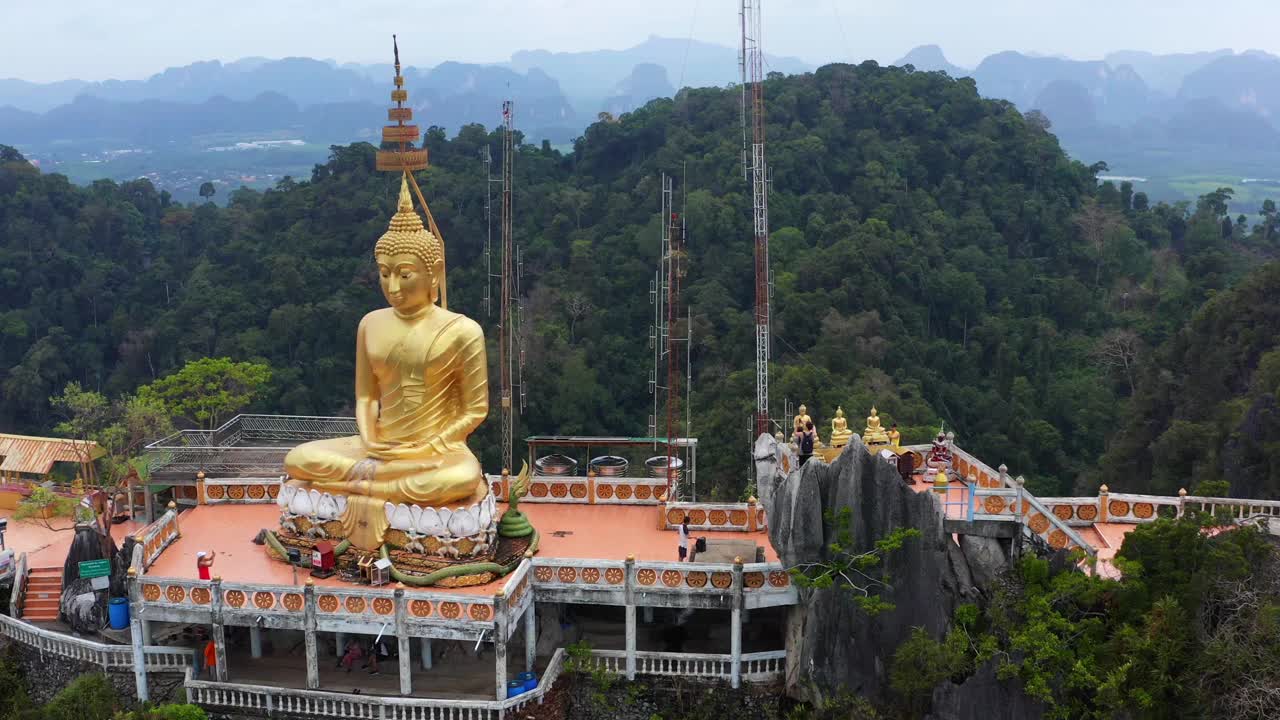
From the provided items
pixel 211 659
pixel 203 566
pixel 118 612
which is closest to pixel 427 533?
pixel 203 566

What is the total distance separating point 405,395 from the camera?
1822 centimetres

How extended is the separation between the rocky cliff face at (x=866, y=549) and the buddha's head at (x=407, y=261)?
18.9 ft

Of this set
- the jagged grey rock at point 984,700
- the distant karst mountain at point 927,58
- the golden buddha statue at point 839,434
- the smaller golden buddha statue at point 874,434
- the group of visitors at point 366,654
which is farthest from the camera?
the distant karst mountain at point 927,58

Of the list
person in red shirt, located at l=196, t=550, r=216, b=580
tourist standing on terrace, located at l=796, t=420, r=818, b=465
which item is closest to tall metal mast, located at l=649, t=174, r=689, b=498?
tourist standing on terrace, located at l=796, t=420, r=818, b=465

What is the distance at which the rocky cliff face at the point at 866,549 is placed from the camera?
1628cm

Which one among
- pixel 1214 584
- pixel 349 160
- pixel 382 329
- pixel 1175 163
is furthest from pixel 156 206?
pixel 1175 163

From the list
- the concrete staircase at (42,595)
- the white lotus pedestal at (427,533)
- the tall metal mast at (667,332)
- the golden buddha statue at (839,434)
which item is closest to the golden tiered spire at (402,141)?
the white lotus pedestal at (427,533)

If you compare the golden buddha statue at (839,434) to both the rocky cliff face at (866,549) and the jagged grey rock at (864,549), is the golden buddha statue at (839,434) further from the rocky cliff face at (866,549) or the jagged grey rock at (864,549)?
the rocky cliff face at (866,549)

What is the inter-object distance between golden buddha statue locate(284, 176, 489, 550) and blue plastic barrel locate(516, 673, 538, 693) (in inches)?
95.6

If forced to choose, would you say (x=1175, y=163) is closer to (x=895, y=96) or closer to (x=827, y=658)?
(x=895, y=96)

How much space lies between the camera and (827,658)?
16812mm

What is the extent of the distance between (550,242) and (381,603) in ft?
107

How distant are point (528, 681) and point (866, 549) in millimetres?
4679

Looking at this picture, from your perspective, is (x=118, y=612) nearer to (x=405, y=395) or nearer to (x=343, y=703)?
(x=343, y=703)
